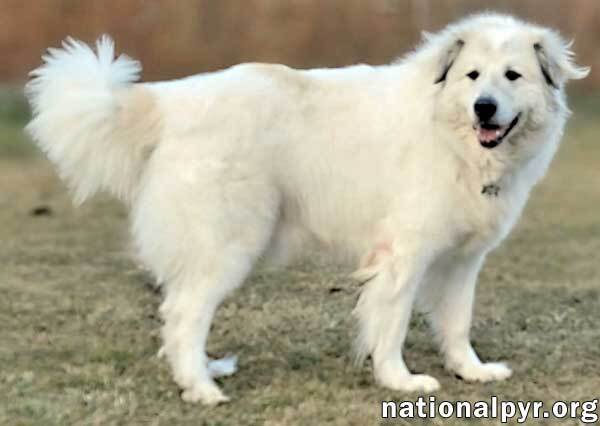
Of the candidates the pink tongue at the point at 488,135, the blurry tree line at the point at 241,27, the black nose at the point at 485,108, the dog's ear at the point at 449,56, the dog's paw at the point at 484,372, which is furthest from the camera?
the blurry tree line at the point at 241,27

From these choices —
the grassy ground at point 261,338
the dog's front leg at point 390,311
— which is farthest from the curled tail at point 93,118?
the dog's front leg at point 390,311

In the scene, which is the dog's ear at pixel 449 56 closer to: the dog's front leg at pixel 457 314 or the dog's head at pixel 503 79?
the dog's head at pixel 503 79

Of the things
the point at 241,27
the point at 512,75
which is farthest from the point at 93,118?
the point at 241,27

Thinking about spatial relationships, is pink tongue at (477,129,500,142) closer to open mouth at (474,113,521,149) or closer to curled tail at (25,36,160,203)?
open mouth at (474,113,521,149)

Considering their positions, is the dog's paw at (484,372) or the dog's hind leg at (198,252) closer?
the dog's hind leg at (198,252)

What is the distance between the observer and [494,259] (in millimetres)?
6586

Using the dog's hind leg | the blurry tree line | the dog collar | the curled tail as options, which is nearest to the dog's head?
the dog collar

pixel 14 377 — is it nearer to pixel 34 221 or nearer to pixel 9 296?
pixel 9 296

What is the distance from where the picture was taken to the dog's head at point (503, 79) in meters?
3.67

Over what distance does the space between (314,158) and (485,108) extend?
0.73 m

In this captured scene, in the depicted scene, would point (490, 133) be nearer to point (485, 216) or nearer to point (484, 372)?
point (485, 216)

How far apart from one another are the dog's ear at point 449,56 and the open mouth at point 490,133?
278 millimetres

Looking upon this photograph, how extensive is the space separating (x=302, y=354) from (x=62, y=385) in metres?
1.05

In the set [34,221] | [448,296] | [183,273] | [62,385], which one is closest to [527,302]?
[448,296]
